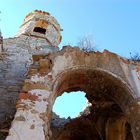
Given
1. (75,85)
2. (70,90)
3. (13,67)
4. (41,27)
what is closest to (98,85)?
(75,85)

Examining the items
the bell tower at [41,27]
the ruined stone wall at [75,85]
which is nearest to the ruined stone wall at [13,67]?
the ruined stone wall at [75,85]

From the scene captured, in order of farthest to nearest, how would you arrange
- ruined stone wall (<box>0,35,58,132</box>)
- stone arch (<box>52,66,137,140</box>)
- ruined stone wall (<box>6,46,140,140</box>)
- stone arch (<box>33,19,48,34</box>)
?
stone arch (<box>33,19,48,34</box>)
stone arch (<box>52,66,137,140</box>)
ruined stone wall (<box>0,35,58,132</box>)
ruined stone wall (<box>6,46,140,140</box>)

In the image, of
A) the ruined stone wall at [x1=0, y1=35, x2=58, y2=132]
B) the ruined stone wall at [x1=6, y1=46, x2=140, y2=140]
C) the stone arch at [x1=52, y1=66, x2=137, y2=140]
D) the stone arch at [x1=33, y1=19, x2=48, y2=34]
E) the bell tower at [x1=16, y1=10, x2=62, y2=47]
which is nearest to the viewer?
the ruined stone wall at [x1=6, y1=46, x2=140, y2=140]

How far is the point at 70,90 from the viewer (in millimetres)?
9070

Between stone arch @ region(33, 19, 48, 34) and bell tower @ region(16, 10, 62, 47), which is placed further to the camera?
stone arch @ region(33, 19, 48, 34)

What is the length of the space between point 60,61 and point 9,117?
193cm

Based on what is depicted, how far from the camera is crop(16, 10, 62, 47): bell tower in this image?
1656 centimetres

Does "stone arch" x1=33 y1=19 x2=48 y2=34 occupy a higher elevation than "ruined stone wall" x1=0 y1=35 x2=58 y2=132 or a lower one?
higher

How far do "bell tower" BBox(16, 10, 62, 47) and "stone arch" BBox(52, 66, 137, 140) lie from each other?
24.7 feet

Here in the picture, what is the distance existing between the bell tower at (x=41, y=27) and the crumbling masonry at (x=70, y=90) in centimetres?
431

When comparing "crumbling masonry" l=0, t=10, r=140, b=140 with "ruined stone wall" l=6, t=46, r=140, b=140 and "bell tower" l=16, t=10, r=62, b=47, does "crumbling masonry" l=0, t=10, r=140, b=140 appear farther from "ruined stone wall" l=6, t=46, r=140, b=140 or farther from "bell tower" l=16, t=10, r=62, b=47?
"bell tower" l=16, t=10, r=62, b=47

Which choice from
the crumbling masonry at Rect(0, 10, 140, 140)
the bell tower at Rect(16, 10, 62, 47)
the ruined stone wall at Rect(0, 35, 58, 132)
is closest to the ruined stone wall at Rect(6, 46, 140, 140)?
the crumbling masonry at Rect(0, 10, 140, 140)

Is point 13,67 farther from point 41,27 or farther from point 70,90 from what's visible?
point 41,27

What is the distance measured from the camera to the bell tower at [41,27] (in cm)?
1656
